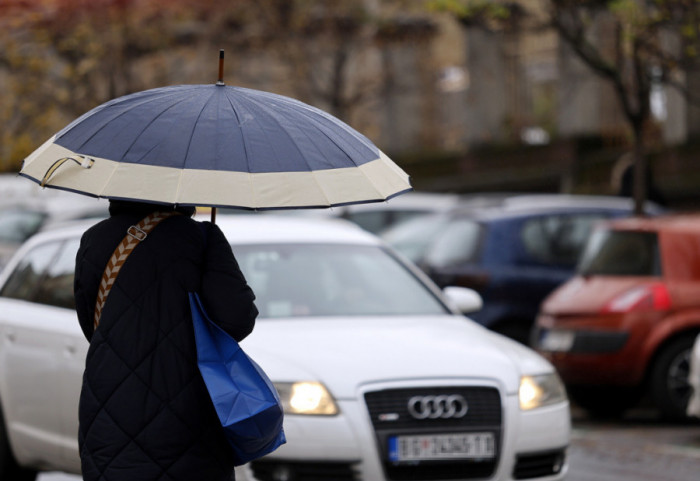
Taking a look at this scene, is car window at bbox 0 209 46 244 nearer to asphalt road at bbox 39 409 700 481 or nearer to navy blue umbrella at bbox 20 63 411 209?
asphalt road at bbox 39 409 700 481

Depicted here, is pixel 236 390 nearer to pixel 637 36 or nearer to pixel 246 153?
pixel 246 153

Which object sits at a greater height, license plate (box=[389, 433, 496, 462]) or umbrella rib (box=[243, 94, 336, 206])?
umbrella rib (box=[243, 94, 336, 206])

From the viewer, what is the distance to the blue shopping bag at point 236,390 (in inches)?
179

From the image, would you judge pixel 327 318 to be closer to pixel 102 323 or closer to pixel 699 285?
pixel 102 323

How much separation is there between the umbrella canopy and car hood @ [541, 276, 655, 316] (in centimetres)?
735

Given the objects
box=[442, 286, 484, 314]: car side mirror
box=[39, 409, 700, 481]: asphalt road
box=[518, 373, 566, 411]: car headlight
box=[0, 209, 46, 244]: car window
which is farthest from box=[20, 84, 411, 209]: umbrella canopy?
box=[0, 209, 46, 244]: car window

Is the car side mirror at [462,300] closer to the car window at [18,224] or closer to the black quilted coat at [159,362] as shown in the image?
the black quilted coat at [159,362]

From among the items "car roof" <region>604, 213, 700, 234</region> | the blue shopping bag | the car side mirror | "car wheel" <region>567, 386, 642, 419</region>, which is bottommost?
"car wheel" <region>567, 386, 642, 419</region>

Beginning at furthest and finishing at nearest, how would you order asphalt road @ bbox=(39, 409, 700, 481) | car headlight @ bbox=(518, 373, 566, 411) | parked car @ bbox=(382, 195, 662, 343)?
parked car @ bbox=(382, 195, 662, 343) < asphalt road @ bbox=(39, 409, 700, 481) < car headlight @ bbox=(518, 373, 566, 411)

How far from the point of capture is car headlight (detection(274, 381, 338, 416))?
7.00 m

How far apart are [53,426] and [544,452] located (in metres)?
2.50

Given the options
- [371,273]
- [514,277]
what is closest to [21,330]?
[371,273]

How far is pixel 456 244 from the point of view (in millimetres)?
14898

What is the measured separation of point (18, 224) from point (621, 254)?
7757 millimetres
